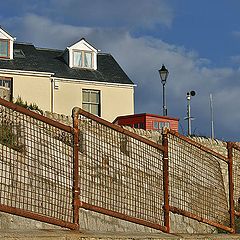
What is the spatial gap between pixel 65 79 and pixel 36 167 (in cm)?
2691

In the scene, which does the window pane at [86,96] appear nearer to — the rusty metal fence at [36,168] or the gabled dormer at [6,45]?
the gabled dormer at [6,45]

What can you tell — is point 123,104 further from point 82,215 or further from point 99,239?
point 99,239

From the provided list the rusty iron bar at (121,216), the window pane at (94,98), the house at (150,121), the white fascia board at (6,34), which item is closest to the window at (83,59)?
the window pane at (94,98)

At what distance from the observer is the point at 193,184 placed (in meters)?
10.1

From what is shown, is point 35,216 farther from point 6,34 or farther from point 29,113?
point 6,34

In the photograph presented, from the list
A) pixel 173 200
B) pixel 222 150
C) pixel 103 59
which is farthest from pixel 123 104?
pixel 173 200

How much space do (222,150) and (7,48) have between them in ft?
46.8

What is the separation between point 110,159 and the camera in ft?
28.1

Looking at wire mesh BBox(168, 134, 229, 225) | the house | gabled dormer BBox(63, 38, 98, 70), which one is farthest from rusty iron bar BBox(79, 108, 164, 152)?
gabled dormer BBox(63, 38, 98, 70)

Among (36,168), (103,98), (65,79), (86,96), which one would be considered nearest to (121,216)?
(36,168)

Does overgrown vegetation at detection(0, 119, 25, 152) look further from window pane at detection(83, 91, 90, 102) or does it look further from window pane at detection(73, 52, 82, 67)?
window pane at detection(73, 52, 82, 67)

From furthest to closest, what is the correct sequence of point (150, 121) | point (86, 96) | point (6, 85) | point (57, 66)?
1. point (57, 66)
2. point (86, 96)
3. point (6, 85)
4. point (150, 121)

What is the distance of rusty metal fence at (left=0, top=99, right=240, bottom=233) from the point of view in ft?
23.9

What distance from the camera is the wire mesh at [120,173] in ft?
26.6
